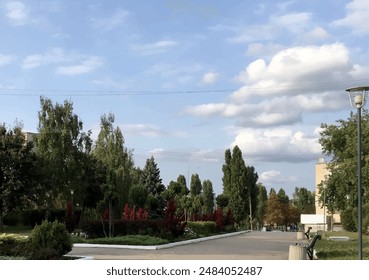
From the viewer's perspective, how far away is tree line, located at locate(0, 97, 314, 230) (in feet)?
103

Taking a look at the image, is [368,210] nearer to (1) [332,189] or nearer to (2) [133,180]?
(1) [332,189]

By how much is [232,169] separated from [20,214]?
2212 cm

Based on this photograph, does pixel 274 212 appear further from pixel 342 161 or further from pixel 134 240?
pixel 134 240

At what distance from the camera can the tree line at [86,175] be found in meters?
31.4

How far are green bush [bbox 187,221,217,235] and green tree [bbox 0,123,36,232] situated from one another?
32.4 ft

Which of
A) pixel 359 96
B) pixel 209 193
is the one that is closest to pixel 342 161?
pixel 359 96

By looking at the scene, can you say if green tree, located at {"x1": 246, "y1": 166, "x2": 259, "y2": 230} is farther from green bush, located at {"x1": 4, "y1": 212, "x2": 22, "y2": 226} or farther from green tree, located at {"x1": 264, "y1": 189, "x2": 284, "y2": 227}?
green bush, located at {"x1": 4, "y1": 212, "x2": 22, "y2": 226}

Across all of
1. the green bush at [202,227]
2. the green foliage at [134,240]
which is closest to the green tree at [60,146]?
the green bush at [202,227]

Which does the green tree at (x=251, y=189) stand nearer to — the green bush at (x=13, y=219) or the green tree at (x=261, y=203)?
the green tree at (x=261, y=203)

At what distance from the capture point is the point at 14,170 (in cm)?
3122

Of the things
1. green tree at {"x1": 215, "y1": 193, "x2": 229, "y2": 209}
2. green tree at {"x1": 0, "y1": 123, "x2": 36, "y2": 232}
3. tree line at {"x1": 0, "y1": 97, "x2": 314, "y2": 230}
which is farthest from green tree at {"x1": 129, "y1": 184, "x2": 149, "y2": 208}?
green tree at {"x1": 215, "y1": 193, "x2": 229, "y2": 209}

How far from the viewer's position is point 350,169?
31359 mm

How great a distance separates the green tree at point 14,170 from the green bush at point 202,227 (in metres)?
9.86
